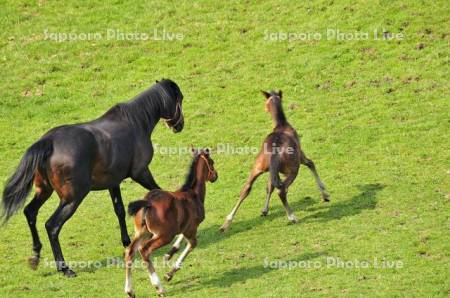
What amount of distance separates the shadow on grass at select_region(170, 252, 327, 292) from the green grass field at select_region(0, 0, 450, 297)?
0.04 metres

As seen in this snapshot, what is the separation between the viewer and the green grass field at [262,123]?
15070mm

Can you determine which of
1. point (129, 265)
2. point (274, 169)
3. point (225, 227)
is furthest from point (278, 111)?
point (129, 265)

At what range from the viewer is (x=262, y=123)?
77.9ft

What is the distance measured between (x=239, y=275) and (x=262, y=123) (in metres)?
9.28

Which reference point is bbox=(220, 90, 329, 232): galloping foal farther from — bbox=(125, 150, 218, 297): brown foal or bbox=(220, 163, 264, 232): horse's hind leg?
bbox=(125, 150, 218, 297): brown foal

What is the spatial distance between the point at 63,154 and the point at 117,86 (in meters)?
11.2

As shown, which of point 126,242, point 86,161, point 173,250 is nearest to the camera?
point 173,250

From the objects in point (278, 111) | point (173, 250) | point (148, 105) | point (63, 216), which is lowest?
point (173, 250)

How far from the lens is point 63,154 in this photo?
50.3 feet

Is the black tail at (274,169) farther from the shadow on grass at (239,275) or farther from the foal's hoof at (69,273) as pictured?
the foal's hoof at (69,273)

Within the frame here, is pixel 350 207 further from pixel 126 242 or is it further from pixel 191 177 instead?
pixel 126 242

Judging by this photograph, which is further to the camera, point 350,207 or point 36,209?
point 350,207

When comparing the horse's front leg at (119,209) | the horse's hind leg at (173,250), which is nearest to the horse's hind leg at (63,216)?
the horse's front leg at (119,209)

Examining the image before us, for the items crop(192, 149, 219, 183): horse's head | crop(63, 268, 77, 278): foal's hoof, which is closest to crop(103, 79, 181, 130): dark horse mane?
crop(192, 149, 219, 183): horse's head
